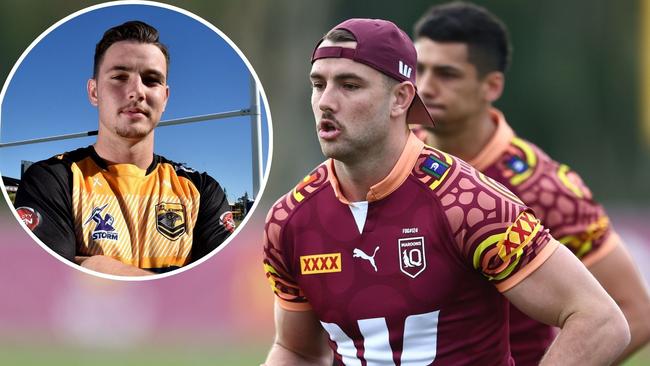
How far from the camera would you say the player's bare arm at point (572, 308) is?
4141 mm

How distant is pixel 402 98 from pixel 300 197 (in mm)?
500

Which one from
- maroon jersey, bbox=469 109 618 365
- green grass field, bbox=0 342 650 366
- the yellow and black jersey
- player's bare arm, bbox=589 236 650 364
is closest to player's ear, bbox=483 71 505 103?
maroon jersey, bbox=469 109 618 365

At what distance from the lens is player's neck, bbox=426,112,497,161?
5937 millimetres

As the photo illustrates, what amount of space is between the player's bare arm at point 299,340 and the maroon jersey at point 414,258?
106mm

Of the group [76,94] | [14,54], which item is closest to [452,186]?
[76,94]

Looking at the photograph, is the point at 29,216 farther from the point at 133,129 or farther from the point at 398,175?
the point at 398,175

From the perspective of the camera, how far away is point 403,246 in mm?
4363

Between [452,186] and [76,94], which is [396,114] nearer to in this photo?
[452,186]

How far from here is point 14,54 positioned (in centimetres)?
1717

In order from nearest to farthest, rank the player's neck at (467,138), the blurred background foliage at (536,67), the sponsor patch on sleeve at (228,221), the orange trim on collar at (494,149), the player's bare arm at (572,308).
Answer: the player's bare arm at (572,308) < the sponsor patch on sleeve at (228,221) < the orange trim on collar at (494,149) < the player's neck at (467,138) < the blurred background foliage at (536,67)

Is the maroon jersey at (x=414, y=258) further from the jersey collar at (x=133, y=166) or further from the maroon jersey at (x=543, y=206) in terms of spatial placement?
the maroon jersey at (x=543, y=206)

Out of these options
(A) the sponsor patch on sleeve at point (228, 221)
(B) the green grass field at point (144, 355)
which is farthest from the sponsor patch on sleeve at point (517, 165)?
(B) the green grass field at point (144, 355)

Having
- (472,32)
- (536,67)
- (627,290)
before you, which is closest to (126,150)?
(627,290)

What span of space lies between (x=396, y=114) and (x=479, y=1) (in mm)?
14062
